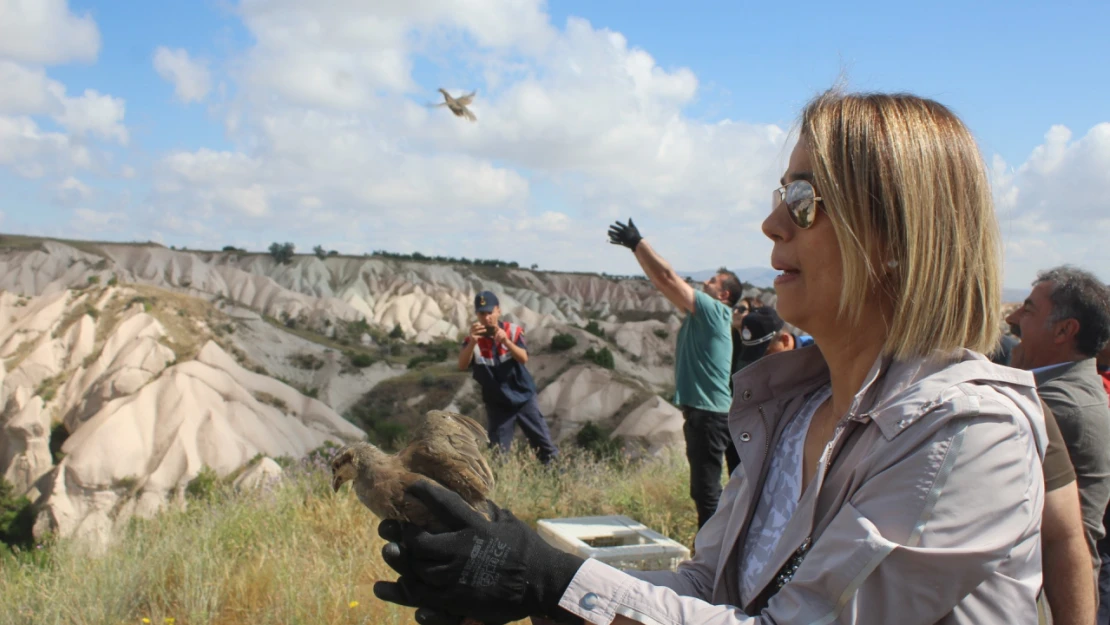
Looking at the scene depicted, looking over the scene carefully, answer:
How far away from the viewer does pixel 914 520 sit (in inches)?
42.3

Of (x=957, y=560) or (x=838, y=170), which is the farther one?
(x=838, y=170)

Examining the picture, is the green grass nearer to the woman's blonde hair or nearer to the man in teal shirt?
the man in teal shirt

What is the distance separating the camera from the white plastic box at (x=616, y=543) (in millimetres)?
4156

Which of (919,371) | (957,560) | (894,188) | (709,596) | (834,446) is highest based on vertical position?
(894,188)

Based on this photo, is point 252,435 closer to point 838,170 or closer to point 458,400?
point 458,400

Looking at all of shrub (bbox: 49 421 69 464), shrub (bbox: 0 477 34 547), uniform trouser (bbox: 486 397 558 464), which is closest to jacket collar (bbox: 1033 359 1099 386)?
uniform trouser (bbox: 486 397 558 464)

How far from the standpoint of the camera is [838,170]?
1.34 meters

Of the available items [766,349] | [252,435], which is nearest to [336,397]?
[252,435]

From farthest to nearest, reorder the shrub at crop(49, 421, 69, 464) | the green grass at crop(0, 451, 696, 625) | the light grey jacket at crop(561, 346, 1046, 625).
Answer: the shrub at crop(49, 421, 69, 464) → the green grass at crop(0, 451, 696, 625) → the light grey jacket at crop(561, 346, 1046, 625)

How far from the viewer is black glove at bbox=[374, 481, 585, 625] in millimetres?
1403

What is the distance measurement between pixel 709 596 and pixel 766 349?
4.44m

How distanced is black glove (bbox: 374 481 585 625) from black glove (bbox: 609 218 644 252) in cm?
396

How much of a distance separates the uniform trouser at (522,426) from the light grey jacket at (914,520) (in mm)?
5744

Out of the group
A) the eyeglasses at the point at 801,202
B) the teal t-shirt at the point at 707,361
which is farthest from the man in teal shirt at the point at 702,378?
the eyeglasses at the point at 801,202
